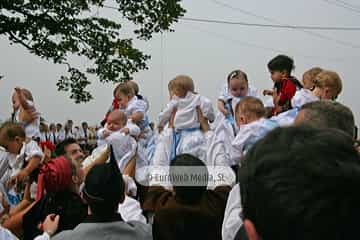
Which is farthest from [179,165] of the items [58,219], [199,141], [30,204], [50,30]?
[50,30]

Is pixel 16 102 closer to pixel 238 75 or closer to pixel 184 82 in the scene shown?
pixel 184 82

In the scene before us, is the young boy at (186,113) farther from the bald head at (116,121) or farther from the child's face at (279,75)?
the child's face at (279,75)

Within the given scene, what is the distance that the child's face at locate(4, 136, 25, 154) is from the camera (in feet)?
16.0

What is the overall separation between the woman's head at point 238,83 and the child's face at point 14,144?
2382 millimetres

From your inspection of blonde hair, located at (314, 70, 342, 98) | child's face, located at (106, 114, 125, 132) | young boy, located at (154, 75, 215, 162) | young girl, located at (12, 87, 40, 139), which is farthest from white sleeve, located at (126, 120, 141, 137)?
blonde hair, located at (314, 70, 342, 98)

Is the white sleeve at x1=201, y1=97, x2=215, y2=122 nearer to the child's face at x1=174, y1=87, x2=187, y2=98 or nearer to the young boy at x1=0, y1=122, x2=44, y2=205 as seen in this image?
the child's face at x1=174, y1=87, x2=187, y2=98

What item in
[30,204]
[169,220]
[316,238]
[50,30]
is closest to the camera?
[316,238]

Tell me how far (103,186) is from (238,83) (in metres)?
3.51

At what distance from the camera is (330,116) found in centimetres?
210

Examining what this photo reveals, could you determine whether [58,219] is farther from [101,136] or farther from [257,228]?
[101,136]

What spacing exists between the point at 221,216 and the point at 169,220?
300 millimetres

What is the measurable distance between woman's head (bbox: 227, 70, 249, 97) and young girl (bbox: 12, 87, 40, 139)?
7.49 feet

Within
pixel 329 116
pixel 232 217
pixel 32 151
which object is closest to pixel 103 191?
pixel 232 217

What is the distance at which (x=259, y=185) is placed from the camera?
3.32ft
